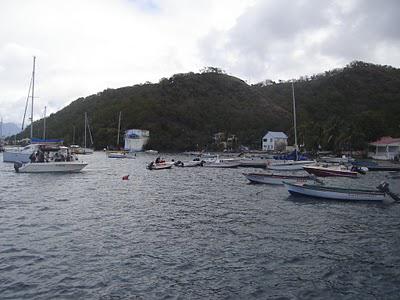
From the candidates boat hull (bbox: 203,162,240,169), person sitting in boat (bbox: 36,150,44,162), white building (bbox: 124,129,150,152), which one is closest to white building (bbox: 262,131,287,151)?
white building (bbox: 124,129,150,152)

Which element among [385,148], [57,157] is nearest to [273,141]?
[385,148]

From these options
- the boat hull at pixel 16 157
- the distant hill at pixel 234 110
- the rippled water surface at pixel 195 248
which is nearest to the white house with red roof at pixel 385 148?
the distant hill at pixel 234 110

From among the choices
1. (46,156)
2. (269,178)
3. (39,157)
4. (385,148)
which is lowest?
(269,178)

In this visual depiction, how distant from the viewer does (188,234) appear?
59.1 ft

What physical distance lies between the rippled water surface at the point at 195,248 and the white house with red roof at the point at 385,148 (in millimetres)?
55623

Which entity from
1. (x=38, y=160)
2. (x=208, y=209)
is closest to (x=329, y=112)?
(x=38, y=160)

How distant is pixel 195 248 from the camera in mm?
15695

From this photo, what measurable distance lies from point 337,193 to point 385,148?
198 ft

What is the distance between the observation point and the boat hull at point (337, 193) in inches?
1110

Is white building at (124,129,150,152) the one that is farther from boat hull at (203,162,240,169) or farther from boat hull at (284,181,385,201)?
boat hull at (284,181,385,201)

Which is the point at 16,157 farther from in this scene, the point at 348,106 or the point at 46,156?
the point at 348,106

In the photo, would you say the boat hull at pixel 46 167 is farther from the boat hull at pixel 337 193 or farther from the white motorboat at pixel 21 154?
the boat hull at pixel 337 193

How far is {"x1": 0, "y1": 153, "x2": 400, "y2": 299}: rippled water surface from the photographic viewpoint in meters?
11.6

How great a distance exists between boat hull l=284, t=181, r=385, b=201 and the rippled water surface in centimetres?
81
